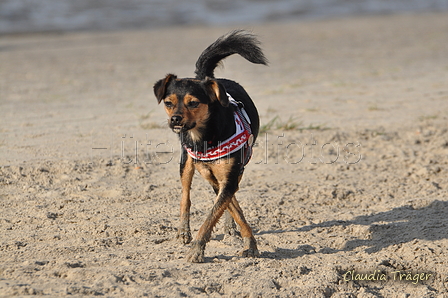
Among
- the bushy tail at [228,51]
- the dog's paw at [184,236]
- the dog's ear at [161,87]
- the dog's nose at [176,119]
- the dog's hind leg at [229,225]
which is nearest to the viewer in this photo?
the dog's nose at [176,119]

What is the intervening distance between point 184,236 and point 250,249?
1.90ft

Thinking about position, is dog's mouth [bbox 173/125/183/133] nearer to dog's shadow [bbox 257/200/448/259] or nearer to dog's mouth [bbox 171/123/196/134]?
dog's mouth [bbox 171/123/196/134]

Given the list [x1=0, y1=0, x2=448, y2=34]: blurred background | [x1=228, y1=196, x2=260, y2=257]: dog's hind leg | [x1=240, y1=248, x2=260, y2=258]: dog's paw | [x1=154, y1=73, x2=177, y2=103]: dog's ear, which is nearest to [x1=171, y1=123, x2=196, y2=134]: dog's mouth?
[x1=154, y1=73, x2=177, y2=103]: dog's ear

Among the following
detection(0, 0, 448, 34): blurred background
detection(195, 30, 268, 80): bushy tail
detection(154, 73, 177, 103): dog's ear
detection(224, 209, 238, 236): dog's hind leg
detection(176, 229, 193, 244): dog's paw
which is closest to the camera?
detection(154, 73, 177, 103): dog's ear

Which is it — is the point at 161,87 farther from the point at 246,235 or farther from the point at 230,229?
the point at 230,229

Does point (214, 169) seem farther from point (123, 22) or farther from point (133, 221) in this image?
point (123, 22)

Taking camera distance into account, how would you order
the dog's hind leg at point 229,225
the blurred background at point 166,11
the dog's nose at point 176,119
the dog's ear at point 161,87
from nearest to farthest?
the dog's nose at point 176,119
the dog's ear at point 161,87
the dog's hind leg at point 229,225
the blurred background at point 166,11

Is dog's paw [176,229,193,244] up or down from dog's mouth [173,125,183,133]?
down

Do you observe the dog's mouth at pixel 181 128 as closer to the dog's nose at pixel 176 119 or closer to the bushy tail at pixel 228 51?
the dog's nose at pixel 176 119

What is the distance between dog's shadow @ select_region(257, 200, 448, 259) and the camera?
15.2 ft

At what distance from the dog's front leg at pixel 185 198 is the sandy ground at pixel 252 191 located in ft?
0.43

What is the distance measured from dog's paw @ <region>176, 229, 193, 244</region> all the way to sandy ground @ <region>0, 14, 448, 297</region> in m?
0.10

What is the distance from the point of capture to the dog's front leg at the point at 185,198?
4.62 metres

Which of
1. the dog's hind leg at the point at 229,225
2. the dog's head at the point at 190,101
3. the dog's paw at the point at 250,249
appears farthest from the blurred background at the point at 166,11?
the dog's paw at the point at 250,249
